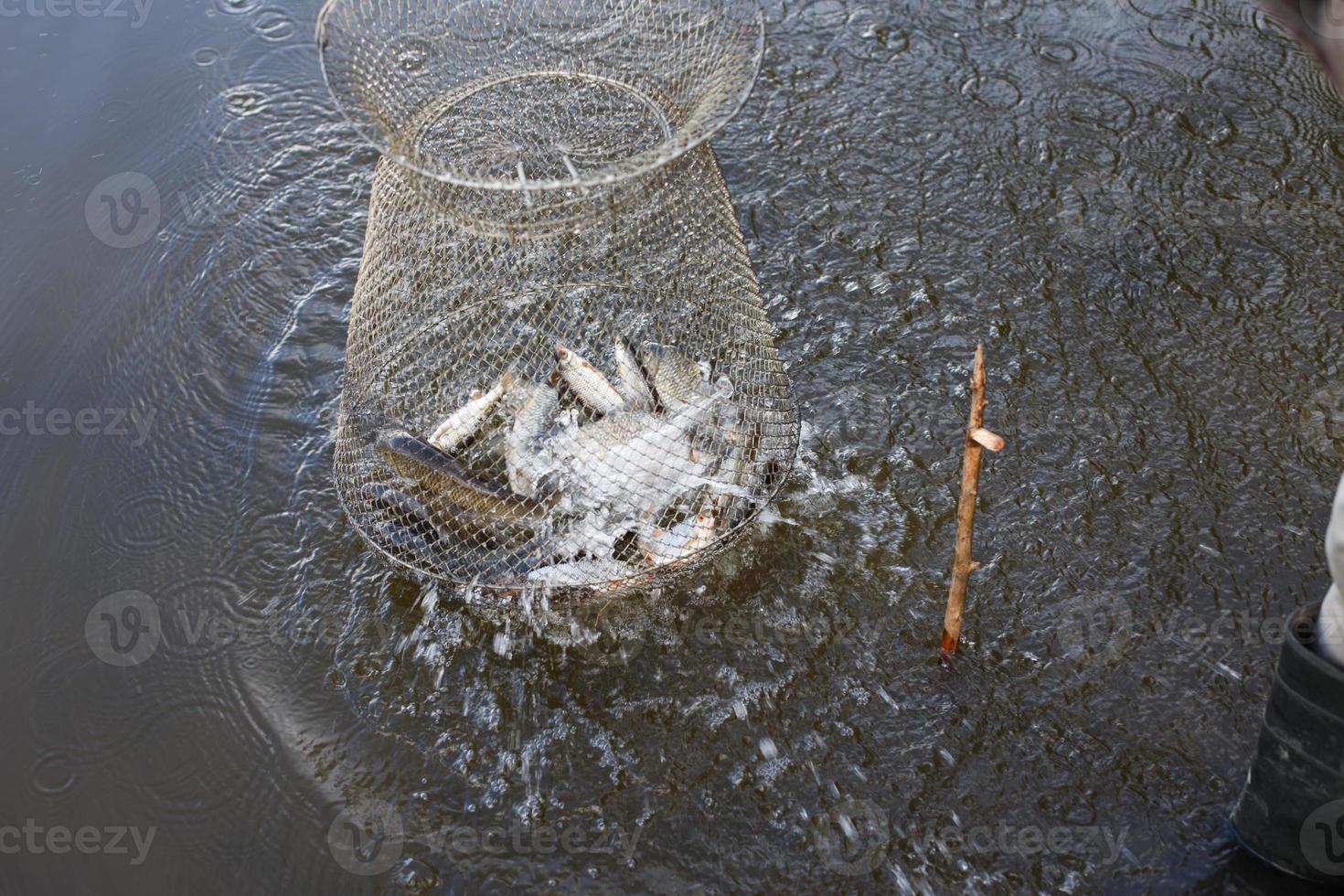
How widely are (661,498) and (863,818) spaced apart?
131 centimetres

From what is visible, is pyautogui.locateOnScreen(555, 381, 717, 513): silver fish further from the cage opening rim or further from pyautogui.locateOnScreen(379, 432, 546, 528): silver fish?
the cage opening rim

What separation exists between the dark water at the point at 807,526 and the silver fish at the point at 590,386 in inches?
29.4

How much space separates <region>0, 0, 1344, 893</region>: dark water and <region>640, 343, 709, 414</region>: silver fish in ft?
1.80

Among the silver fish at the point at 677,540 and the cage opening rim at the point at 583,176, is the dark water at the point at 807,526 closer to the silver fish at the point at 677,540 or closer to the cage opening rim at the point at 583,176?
the silver fish at the point at 677,540

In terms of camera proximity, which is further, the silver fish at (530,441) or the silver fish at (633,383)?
the silver fish at (633,383)

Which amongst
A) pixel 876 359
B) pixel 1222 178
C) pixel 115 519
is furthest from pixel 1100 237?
pixel 115 519

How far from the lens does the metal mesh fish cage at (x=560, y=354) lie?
3992mm

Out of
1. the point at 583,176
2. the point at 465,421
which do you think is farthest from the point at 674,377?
the point at 583,176

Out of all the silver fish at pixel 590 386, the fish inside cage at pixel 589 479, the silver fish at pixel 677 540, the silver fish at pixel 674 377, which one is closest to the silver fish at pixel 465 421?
the fish inside cage at pixel 589 479

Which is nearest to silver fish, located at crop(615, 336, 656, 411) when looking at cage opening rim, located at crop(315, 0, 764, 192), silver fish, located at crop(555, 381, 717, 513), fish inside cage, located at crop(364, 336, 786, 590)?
fish inside cage, located at crop(364, 336, 786, 590)

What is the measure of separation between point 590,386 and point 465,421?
505mm

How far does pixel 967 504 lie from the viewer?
139 inches

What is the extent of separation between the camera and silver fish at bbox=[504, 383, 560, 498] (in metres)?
4.19

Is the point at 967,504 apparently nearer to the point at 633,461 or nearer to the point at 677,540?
the point at 677,540
